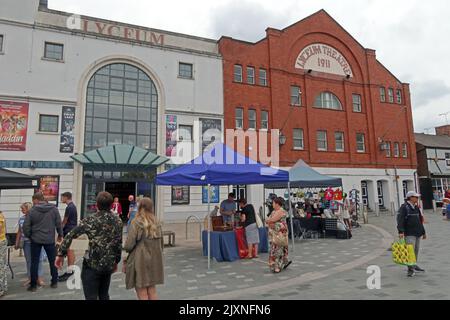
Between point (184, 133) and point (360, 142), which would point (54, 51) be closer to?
point (184, 133)

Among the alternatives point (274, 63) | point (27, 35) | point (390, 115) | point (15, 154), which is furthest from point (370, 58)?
point (15, 154)

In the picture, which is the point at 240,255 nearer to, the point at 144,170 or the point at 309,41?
the point at 144,170

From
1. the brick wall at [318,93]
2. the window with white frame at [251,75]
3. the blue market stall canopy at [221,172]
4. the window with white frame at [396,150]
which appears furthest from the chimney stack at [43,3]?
the window with white frame at [396,150]

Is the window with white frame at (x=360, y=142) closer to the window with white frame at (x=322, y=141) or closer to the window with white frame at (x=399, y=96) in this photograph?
the window with white frame at (x=322, y=141)

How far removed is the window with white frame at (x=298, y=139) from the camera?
79.0 feet

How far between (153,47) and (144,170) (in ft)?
26.3

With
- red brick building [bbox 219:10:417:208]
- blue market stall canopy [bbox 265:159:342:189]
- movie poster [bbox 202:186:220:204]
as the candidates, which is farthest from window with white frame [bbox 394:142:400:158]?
blue market stall canopy [bbox 265:159:342:189]

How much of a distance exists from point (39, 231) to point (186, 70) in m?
16.8

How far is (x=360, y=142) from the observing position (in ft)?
88.8

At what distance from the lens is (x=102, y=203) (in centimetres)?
406

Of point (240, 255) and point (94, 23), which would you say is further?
point (94, 23)

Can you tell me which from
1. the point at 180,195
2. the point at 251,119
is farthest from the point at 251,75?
the point at 180,195

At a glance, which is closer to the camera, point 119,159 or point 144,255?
point 144,255

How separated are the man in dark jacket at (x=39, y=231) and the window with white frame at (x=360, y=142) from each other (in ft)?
83.2
